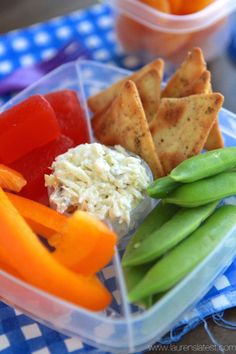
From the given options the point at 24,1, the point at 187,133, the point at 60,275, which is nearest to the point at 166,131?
the point at 187,133

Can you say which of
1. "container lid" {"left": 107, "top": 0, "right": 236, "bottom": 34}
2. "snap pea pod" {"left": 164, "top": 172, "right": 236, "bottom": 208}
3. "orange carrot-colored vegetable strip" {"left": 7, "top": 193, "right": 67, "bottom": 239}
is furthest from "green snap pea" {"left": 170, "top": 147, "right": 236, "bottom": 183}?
"container lid" {"left": 107, "top": 0, "right": 236, "bottom": 34}

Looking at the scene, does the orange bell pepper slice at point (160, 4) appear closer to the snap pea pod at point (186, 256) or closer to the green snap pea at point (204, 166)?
the green snap pea at point (204, 166)

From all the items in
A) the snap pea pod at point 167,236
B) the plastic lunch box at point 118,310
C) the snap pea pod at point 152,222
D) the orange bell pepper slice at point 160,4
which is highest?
the orange bell pepper slice at point 160,4

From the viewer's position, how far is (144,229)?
1222 mm

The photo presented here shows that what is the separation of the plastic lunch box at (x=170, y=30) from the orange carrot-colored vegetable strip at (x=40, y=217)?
753 millimetres

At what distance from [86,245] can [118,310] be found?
17cm

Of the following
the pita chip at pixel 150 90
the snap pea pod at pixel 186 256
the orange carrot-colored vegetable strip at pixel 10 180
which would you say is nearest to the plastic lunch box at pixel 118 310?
the snap pea pod at pixel 186 256

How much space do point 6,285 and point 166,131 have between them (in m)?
0.54

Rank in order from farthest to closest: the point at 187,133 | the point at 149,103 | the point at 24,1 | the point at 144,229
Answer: the point at 24,1, the point at 149,103, the point at 187,133, the point at 144,229

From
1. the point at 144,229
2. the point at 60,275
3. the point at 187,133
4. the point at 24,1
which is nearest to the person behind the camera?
the point at 60,275

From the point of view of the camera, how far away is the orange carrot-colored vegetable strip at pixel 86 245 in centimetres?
109

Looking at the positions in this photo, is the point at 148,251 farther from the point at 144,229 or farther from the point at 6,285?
the point at 6,285

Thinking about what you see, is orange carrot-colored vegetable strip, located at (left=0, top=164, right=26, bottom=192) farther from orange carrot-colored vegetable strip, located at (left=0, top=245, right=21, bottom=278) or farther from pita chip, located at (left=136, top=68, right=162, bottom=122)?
pita chip, located at (left=136, top=68, right=162, bottom=122)

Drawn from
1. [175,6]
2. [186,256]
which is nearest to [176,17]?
[175,6]
